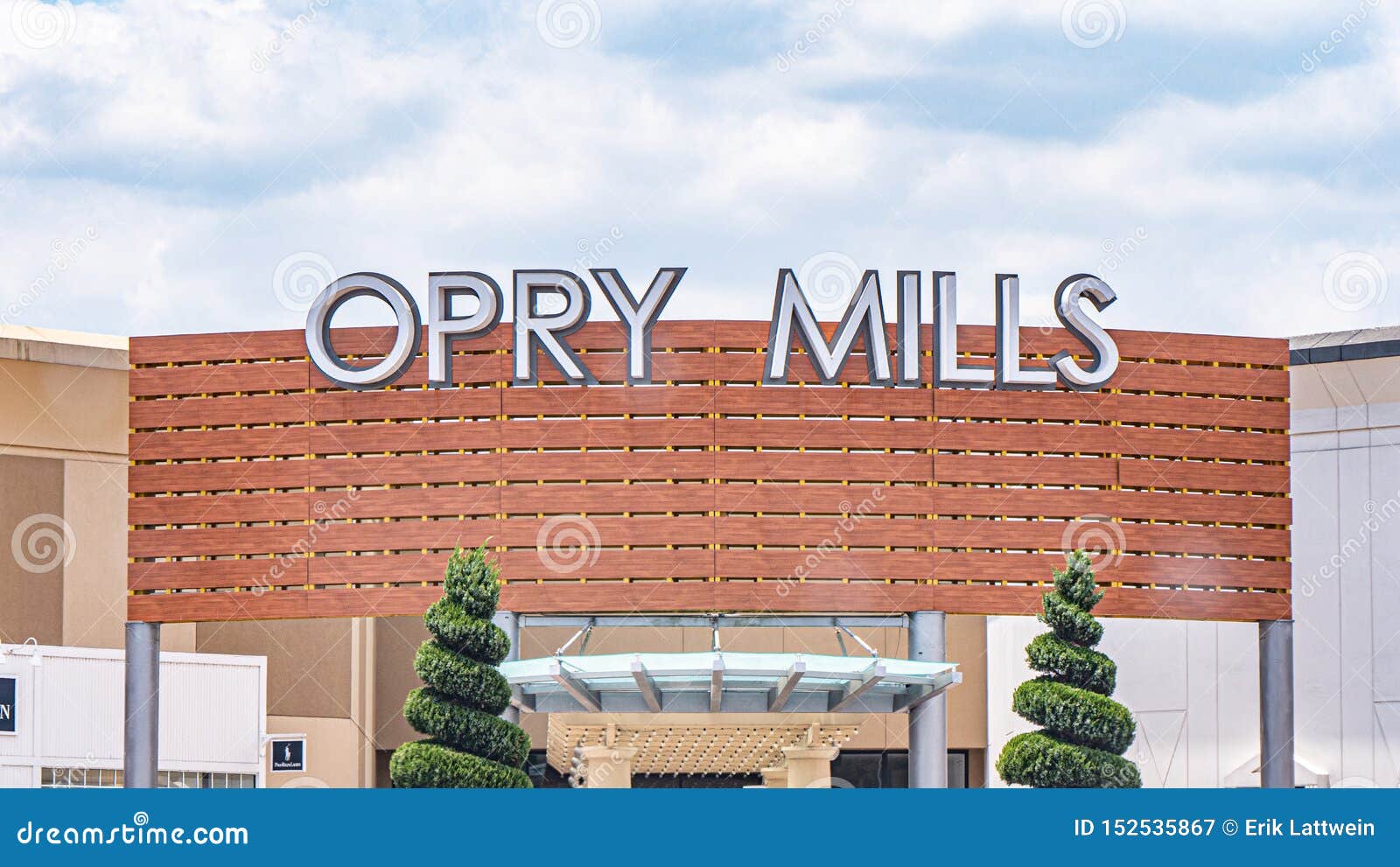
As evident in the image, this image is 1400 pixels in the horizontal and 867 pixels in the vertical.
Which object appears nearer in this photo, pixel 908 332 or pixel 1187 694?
pixel 908 332

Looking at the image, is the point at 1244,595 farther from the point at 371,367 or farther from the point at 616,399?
the point at 371,367

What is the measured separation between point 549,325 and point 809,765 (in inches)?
352

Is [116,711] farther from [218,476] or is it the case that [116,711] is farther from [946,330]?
[946,330]

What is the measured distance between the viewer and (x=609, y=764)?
1238 inches

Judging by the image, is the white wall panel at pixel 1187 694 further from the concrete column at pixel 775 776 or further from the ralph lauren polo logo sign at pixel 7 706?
the ralph lauren polo logo sign at pixel 7 706

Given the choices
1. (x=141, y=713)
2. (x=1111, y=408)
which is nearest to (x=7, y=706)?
(x=141, y=713)

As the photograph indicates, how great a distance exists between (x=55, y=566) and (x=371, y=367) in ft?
30.6

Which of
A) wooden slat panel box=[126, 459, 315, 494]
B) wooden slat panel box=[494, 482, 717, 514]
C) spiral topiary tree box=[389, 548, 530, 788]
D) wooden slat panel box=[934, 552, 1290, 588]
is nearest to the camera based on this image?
spiral topiary tree box=[389, 548, 530, 788]

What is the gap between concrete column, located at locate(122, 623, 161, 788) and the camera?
26.8 meters

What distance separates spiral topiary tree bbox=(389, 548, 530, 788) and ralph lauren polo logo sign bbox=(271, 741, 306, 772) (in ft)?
37.5

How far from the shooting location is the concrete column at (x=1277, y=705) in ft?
89.1

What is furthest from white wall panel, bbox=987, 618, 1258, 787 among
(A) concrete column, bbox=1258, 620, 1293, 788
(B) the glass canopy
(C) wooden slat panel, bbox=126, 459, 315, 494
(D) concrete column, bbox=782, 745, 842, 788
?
(C) wooden slat panel, bbox=126, 459, 315, 494

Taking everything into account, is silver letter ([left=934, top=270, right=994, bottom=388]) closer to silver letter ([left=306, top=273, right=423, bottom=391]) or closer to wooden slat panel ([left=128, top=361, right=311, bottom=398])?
silver letter ([left=306, top=273, right=423, bottom=391])
